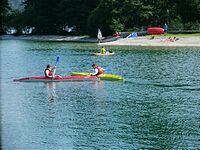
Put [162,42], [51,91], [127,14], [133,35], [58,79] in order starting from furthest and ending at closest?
[127,14] → [133,35] → [162,42] → [58,79] → [51,91]

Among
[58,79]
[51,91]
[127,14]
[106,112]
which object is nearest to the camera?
[106,112]

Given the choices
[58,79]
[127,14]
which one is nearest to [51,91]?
[58,79]

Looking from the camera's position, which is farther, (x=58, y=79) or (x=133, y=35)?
(x=133, y=35)

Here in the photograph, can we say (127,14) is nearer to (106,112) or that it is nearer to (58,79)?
(58,79)

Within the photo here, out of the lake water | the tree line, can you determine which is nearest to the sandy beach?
the tree line

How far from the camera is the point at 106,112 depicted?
25125 mm

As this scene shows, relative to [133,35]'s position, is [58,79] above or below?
below

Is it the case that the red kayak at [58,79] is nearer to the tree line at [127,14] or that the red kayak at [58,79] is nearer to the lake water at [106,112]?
the lake water at [106,112]

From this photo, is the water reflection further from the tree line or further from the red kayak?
the tree line

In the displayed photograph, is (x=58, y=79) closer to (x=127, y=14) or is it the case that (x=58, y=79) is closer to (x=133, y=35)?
(x=133, y=35)

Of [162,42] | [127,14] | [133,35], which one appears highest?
[127,14]

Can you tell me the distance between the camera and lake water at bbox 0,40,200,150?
64.4 feet

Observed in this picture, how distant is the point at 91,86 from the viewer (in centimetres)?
3394

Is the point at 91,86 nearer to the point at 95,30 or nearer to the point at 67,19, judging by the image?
the point at 95,30
